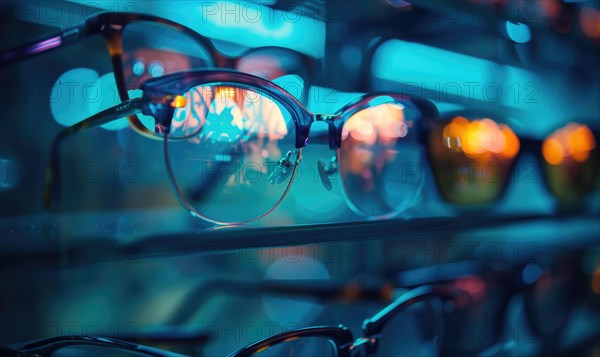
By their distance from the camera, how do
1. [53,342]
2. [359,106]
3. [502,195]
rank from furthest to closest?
[502,195], [359,106], [53,342]

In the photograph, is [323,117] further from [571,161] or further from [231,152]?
[571,161]

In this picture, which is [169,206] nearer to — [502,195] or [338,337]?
[338,337]

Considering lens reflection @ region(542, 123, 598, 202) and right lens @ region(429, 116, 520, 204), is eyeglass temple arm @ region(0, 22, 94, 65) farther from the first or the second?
lens reflection @ region(542, 123, 598, 202)

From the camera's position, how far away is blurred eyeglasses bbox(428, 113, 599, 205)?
522 millimetres

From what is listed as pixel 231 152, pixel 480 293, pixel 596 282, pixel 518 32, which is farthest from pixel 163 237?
pixel 596 282

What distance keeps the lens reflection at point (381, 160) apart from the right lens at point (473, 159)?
7 cm

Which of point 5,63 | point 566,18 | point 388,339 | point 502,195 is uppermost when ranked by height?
point 566,18

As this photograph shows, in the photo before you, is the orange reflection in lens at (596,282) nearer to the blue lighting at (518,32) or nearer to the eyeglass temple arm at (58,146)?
the blue lighting at (518,32)

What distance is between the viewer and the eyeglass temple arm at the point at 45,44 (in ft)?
0.99

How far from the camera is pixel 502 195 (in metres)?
0.58

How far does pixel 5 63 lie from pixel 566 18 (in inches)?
25.6

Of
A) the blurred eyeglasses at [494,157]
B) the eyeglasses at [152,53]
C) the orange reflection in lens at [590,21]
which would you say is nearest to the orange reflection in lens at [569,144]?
the blurred eyeglasses at [494,157]

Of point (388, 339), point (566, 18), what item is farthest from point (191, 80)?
point (566, 18)

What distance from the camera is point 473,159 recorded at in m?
0.56
